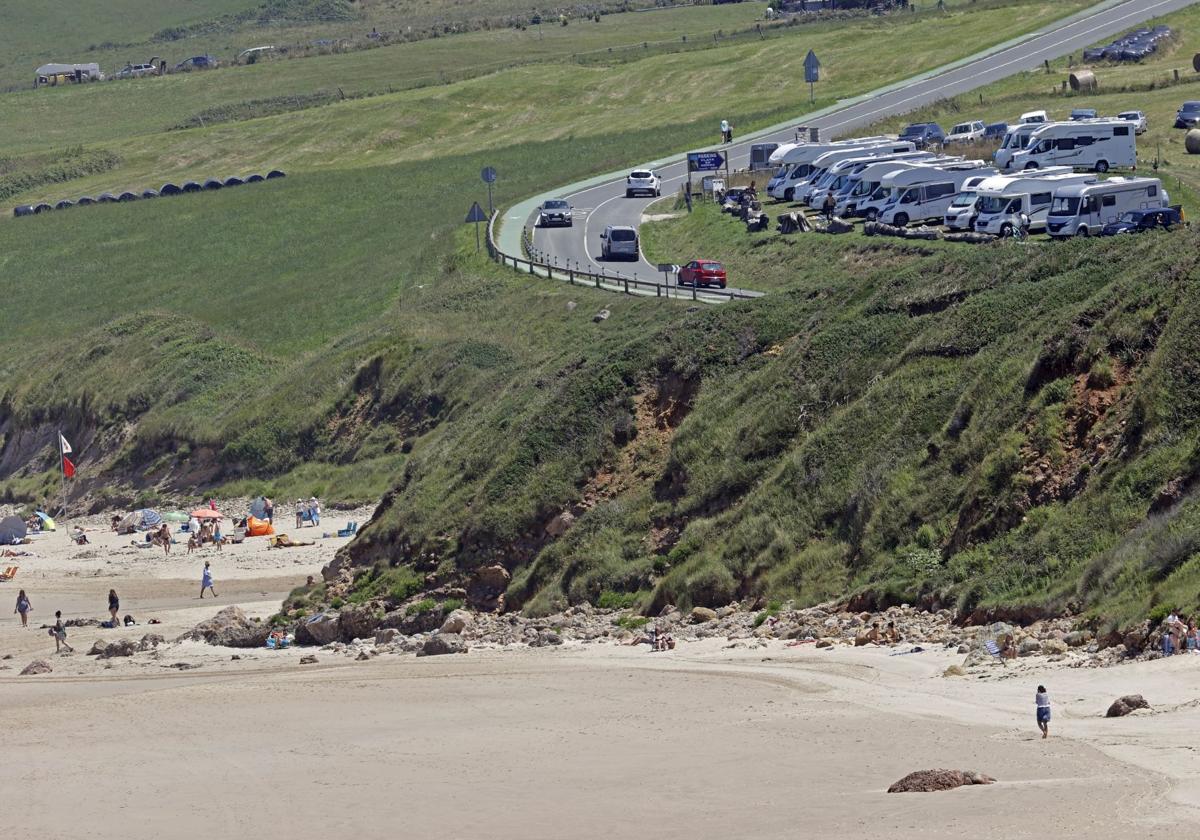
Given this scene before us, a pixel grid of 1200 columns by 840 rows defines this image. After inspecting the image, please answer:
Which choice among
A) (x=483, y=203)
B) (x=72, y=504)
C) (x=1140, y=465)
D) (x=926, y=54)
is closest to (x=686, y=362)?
(x=1140, y=465)

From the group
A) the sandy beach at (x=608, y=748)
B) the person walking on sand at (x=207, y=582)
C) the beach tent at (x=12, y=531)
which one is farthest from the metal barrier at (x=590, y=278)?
the sandy beach at (x=608, y=748)

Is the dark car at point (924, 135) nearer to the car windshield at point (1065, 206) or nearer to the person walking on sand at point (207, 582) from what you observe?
the car windshield at point (1065, 206)

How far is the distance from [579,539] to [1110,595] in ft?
47.1

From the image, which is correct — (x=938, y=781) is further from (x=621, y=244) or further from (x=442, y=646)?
(x=621, y=244)

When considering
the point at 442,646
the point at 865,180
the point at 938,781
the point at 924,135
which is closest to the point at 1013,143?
the point at 865,180

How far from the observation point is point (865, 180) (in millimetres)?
66312

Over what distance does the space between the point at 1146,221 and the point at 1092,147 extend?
676 inches

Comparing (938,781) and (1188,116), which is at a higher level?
(1188,116)

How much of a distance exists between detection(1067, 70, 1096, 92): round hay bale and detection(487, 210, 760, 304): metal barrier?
27.3 meters

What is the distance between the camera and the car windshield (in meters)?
50.9

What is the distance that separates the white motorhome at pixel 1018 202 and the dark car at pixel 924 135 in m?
24.9

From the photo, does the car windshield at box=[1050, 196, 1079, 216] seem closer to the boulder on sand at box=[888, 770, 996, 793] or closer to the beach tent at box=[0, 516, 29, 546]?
the boulder on sand at box=[888, 770, 996, 793]

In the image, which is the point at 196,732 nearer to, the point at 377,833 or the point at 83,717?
the point at 83,717

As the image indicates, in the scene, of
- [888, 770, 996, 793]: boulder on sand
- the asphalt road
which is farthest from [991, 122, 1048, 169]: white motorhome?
[888, 770, 996, 793]: boulder on sand
